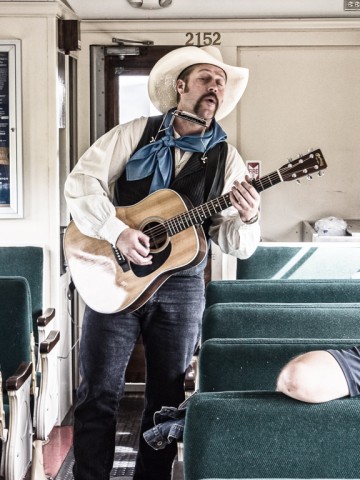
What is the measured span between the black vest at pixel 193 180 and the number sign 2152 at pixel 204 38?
2.40m

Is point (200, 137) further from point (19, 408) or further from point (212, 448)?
point (212, 448)

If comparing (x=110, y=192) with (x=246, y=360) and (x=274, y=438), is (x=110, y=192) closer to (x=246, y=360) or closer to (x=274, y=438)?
(x=246, y=360)

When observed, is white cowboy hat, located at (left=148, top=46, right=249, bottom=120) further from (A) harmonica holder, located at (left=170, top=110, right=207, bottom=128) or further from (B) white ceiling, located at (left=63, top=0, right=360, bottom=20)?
(B) white ceiling, located at (left=63, top=0, right=360, bottom=20)

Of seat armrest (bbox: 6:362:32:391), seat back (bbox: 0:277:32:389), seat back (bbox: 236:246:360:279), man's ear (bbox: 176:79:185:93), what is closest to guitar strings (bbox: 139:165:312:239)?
man's ear (bbox: 176:79:185:93)

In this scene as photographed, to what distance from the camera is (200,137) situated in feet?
10.4

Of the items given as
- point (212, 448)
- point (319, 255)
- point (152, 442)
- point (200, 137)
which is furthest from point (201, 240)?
point (212, 448)

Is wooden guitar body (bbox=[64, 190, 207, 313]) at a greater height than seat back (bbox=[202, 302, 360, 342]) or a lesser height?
greater

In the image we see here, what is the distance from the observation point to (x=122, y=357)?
3131mm

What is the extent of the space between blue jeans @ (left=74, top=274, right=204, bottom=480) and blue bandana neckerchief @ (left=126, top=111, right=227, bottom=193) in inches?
15.8

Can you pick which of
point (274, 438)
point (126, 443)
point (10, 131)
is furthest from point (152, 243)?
point (10, 131)

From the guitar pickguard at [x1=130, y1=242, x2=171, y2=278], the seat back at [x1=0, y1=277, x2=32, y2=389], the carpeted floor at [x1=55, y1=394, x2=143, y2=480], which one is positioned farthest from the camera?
the carpeted floor at [x1=55, y1=394, x2=143, y2=480]

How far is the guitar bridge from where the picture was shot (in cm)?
330

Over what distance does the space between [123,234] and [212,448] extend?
1568mm

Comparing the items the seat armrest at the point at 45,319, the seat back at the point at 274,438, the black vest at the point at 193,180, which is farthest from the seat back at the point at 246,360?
the seat armrest at the point at 45,319
